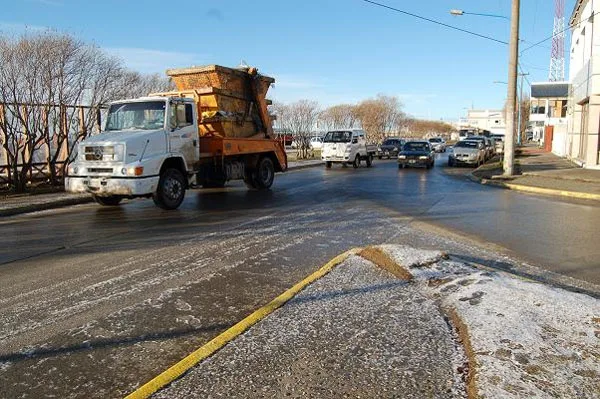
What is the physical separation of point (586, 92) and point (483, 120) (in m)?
127

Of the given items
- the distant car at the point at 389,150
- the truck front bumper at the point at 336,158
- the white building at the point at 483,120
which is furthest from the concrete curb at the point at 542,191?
the white building at the point at 483,120

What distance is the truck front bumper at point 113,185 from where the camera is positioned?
1098 cm

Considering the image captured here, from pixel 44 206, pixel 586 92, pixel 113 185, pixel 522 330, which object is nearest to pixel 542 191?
pixel 586 92

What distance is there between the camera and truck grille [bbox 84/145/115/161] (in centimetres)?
1112

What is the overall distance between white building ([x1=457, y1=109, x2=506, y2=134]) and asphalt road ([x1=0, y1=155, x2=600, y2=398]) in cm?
12162

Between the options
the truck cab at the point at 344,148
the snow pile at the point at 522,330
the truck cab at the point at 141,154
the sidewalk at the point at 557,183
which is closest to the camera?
the snow pile at the point at 522,330

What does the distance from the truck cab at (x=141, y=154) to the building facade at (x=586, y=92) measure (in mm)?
18203

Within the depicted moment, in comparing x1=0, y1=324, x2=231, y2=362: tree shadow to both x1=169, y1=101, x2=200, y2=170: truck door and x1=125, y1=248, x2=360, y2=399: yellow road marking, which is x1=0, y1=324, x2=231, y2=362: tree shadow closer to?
x1=125, y1=248, x2=360, y2=399: yellow road marking

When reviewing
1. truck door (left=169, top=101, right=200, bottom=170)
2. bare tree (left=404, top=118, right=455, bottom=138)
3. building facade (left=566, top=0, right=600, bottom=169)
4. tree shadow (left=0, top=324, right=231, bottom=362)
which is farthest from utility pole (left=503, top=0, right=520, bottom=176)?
bare tree (left=404, top=118, right=455, bottom=138)

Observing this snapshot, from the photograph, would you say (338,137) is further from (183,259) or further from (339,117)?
(339,117)

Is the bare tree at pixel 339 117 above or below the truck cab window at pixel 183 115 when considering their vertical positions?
above

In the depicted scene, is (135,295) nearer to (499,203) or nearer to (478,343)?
(478,343)

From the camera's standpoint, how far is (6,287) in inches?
229

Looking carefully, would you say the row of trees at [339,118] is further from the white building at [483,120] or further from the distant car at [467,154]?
the white building at [483,120]
